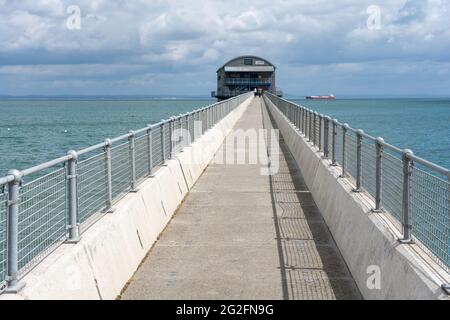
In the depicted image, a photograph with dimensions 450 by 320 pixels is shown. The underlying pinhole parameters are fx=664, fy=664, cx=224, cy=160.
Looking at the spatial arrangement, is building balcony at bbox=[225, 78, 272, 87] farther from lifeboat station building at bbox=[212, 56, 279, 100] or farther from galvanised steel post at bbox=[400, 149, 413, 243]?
galvanised steel post at bbox=[400, 149, 413, 243]

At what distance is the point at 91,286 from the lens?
7051 mm

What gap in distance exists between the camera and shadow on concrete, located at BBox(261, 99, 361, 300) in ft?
27.0

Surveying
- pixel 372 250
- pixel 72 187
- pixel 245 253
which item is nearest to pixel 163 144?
pixel 245 253

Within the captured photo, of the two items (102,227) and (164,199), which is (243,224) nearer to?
(164,199)

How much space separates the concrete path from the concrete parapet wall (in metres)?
0.26

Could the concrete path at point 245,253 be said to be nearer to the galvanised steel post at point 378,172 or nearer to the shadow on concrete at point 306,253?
the shadow on concrete at point 306,253

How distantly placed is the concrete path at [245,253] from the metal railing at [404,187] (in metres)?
1.07

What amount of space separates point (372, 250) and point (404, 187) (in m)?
1.00

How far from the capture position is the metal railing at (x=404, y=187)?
6559 millimetres

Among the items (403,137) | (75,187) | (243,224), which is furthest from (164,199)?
(403,137)

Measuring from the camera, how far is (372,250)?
8.08 m

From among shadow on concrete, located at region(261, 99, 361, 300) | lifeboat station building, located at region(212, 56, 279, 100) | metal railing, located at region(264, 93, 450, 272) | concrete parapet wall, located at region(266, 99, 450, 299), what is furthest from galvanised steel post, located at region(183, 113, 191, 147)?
lifeboat station building, located at region(212, 56, 279, 100)
